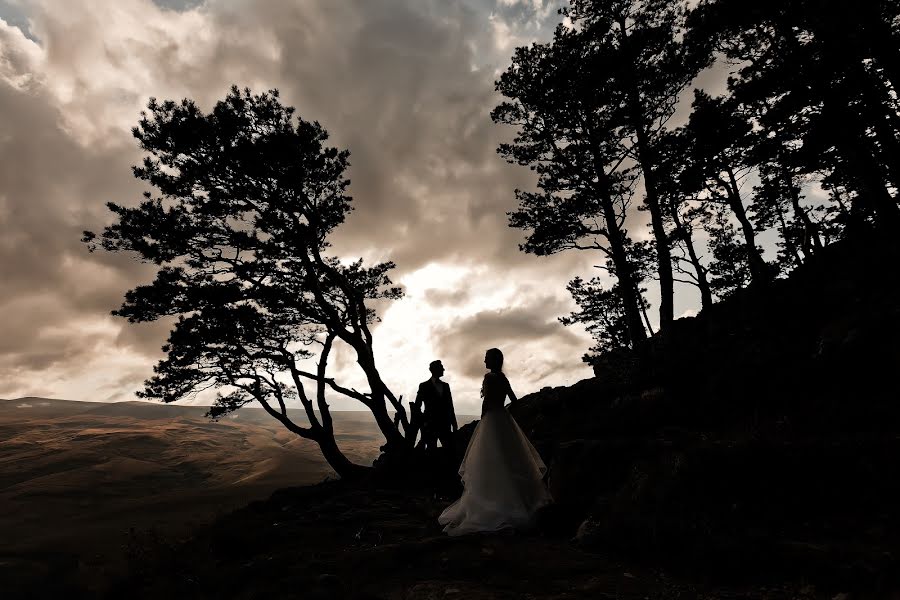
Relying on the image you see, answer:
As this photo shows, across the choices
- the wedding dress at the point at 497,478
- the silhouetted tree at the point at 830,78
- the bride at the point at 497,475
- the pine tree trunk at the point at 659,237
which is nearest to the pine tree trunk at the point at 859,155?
the silhouetted tree at the point at 830,78

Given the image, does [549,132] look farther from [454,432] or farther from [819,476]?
[819,476]

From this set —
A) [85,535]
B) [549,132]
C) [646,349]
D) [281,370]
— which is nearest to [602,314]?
[646,349]

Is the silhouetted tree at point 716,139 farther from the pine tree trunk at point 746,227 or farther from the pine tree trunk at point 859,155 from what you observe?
the pine tree trunk at point 746,227

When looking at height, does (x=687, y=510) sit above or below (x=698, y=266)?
below

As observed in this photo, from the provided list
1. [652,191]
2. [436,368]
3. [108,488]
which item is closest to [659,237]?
[652,191]

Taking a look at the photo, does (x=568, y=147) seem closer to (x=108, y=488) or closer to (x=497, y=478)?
(x=497, y=478)

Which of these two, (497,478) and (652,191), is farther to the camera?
(652,191)

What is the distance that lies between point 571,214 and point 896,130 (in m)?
9.55

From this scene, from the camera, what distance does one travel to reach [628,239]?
18859 millimetres

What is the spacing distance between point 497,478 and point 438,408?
10.8 feet

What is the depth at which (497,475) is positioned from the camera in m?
5.95

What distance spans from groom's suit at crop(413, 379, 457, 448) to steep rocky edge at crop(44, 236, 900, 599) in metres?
1.53

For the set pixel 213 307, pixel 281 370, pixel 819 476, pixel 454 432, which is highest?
pixel 213 307

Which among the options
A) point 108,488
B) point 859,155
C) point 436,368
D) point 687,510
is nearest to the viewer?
point 687,510
